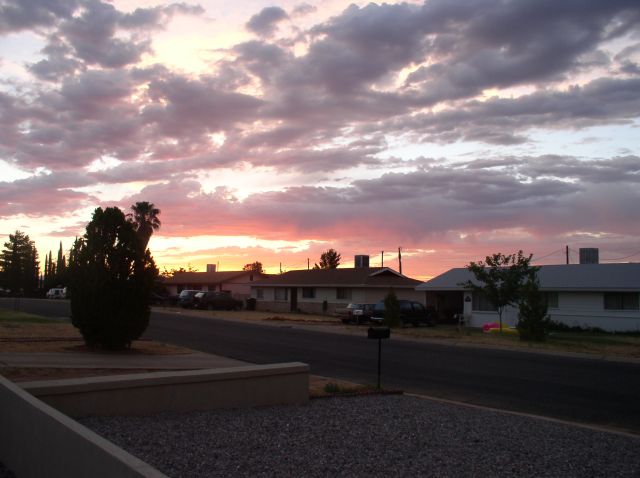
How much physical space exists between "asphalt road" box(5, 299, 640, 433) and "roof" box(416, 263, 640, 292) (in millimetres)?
14087

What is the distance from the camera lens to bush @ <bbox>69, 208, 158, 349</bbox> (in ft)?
57.0

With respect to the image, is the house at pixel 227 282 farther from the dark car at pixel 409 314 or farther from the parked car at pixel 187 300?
the dark car at pixel 409 314

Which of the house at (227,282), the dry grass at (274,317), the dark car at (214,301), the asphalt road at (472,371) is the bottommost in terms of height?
the asphalt road at (472,371)

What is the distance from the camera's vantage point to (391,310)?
34750mm

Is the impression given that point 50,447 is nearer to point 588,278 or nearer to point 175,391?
point 175,391

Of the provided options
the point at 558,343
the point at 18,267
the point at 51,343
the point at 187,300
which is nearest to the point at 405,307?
the point at 558,343

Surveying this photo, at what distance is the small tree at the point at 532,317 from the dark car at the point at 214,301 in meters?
31.0

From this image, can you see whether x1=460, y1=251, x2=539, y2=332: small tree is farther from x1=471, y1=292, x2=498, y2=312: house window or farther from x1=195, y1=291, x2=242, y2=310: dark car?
x1=195, y1=291, x2=242, y2=310: dark car

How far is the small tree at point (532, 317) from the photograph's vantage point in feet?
88.7

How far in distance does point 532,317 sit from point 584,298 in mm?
10923

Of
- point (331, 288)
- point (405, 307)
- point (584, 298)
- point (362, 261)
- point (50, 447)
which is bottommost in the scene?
point (50, 447)

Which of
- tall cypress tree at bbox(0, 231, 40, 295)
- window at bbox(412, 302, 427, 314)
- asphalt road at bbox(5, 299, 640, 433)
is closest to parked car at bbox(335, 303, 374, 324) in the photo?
window at bbox(412, 302, 427, 314)

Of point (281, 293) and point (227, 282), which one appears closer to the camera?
point (281, 293)

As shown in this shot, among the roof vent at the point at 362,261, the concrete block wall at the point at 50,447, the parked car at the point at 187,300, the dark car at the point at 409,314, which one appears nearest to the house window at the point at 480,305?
the dark car at the point at 409,314
